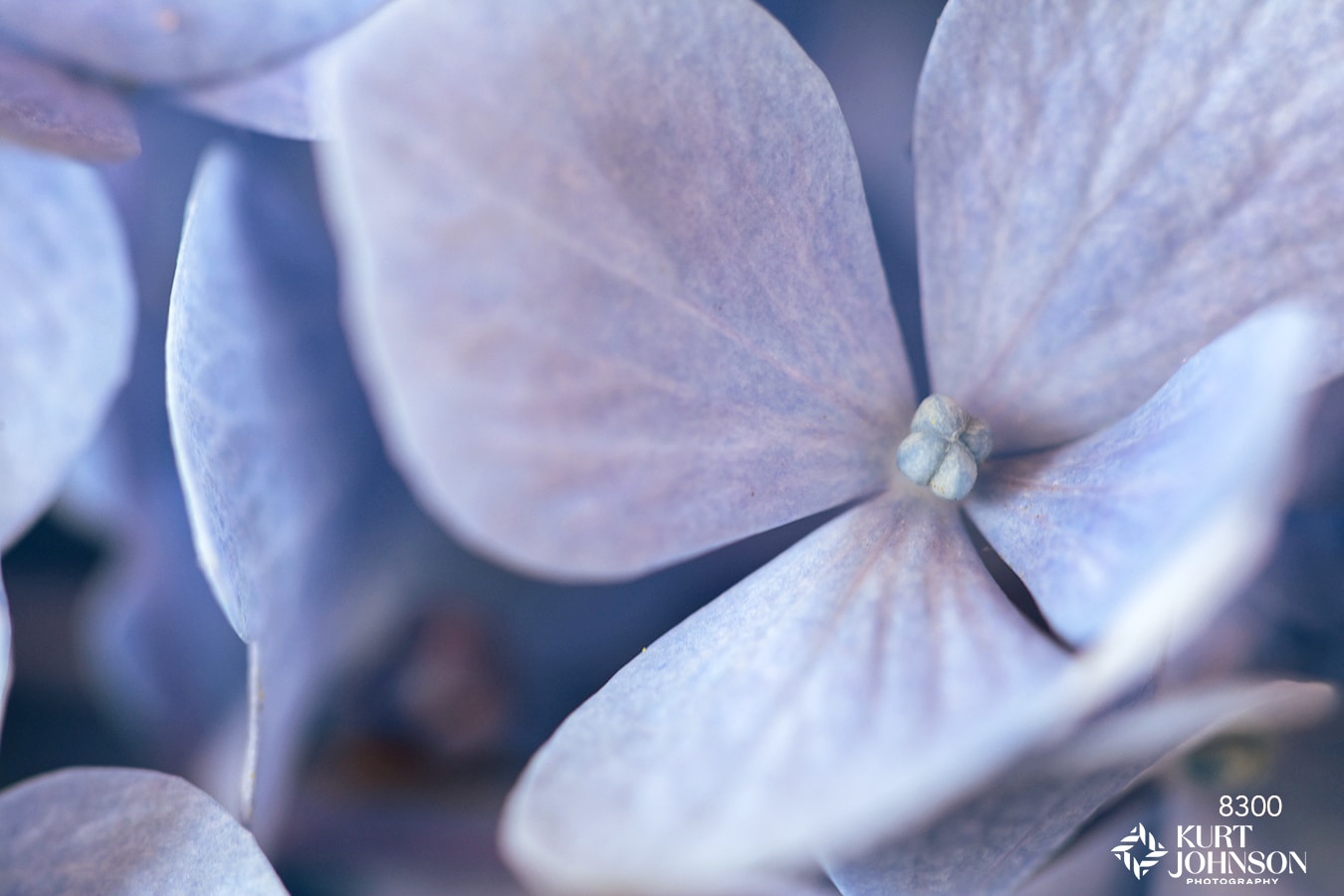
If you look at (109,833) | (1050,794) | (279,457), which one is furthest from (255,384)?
(1050,794)

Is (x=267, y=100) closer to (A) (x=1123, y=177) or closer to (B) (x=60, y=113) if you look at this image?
(B) (x=60, y=113)

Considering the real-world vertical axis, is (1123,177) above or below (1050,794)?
above

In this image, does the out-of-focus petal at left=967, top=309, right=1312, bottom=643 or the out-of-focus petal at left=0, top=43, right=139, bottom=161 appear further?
the out-of-focus petal at left=0, top=43, right=139, bottom=161

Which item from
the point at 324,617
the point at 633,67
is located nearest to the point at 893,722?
the point at 633,67

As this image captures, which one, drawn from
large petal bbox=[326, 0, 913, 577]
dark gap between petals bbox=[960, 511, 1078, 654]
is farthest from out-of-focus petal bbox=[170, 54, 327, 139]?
dark gap between petals bbox=[960, 511, 1078, 654]
